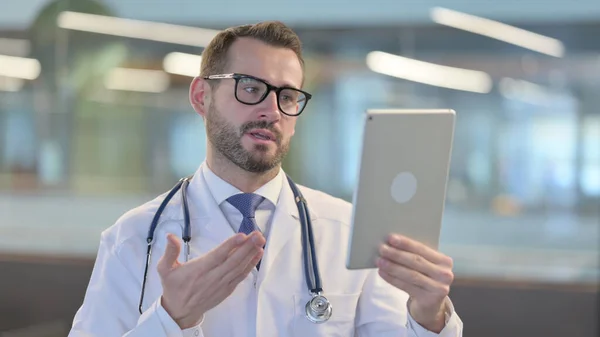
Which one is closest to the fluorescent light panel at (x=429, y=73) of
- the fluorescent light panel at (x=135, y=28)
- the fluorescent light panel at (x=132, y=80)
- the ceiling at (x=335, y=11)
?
the ceiling at (x=335, y=11)

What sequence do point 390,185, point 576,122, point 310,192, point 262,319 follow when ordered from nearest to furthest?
point 390,185 → point 262,319 → point 310,192 → point 576,122

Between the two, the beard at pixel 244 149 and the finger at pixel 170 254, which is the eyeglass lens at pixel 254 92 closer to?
the beard at pixel 244 149

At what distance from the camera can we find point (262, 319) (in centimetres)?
158

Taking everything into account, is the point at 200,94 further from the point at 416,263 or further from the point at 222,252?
the point at 416,263

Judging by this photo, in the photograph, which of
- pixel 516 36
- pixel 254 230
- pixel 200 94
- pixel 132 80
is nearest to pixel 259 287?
pixel 254 230

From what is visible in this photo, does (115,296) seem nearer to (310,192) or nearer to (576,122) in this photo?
(310,192)

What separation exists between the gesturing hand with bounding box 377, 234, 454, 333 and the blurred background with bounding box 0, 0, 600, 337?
2.33 metres

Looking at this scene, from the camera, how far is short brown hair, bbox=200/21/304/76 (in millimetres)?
1671

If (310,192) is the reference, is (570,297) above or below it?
below

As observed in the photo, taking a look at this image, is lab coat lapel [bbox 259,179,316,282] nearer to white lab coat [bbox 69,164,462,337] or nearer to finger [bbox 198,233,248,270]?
white lab coat [bbox 69,164,462,337]

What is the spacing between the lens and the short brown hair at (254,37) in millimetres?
1671

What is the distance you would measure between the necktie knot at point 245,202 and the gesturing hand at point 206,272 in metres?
0.31

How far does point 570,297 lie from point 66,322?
2.49 metres

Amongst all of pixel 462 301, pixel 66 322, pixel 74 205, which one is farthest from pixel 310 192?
pixel 74 205
